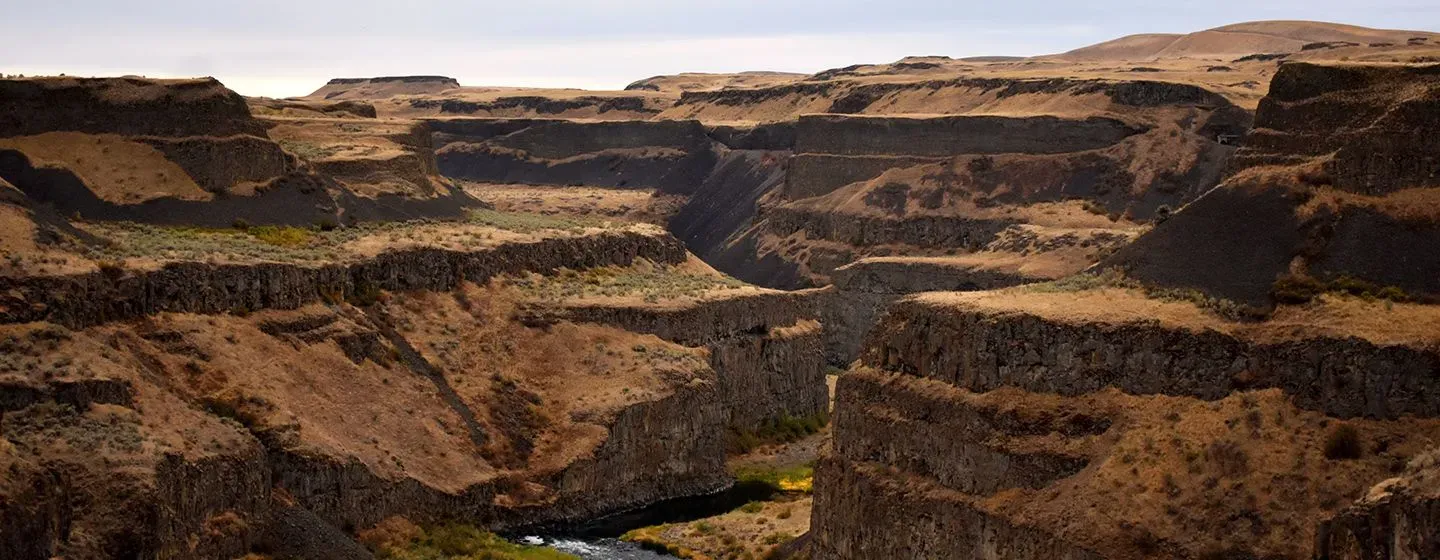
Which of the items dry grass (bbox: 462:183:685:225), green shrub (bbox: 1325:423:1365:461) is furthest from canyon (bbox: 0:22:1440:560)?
dry grass (bbox: 462:183:685:225)

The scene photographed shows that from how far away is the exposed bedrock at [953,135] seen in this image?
15262 centimetres

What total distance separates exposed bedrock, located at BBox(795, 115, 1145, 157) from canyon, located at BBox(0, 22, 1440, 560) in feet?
64.1

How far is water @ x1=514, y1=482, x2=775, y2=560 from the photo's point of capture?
86562mm

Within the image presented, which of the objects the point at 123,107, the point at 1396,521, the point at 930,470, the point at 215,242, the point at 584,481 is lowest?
the point at 584,481

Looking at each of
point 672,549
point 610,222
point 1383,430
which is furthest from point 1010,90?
point 1383,430

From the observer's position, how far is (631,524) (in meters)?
91.8

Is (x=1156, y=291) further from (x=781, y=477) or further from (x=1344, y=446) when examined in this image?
(x=781, y=477)

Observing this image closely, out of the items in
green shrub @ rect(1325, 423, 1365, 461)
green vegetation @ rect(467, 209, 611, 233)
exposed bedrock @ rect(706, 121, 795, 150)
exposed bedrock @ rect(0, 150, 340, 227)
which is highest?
exposed bedrock @ rect(0, 150, 340, 227)

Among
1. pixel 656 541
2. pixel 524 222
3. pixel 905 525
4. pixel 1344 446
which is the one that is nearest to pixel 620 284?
pixel 524 222

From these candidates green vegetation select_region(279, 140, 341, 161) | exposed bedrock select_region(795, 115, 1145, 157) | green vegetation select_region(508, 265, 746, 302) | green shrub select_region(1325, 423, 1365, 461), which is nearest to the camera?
green shrub select_region(1325, 423, 1365, 461)

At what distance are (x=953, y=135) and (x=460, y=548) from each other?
82378 mm

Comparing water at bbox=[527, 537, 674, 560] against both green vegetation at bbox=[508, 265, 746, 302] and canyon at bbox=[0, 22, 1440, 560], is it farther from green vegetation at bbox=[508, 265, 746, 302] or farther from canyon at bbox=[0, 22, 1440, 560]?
green vegetation at bbox=[508, 265, 746, 302]

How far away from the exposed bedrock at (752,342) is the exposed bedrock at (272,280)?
5.57 metres

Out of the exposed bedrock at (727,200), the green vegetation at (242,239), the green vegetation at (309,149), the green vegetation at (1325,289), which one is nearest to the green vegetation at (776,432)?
the green vegetation at (242,239)
